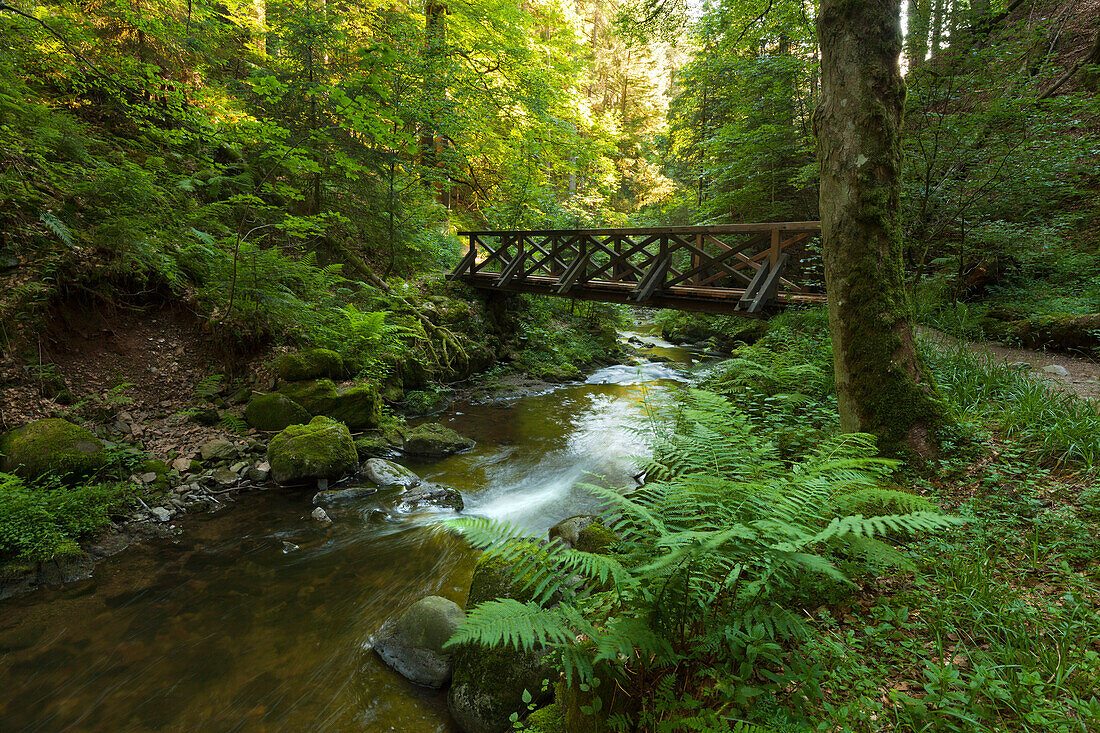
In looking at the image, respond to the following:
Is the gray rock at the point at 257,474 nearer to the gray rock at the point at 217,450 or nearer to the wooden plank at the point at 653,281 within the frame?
the gray rock at the point at 217,450

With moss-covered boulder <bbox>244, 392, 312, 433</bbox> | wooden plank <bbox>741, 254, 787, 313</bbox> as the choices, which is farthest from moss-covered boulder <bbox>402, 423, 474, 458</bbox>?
wooden plank <bbox>741, 254, 787, 313</bbox>

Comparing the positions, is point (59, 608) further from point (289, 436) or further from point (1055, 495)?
point (1055, 495)

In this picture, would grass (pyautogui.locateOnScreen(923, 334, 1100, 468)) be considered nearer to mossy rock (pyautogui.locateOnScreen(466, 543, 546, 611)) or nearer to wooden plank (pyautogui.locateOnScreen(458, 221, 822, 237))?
wooden plank (pyautogui.locateOnScreen(458, 221, 822, 237))

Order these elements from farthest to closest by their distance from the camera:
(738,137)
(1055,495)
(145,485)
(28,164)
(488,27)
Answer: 1. (488,27)
2. (738,137)
3. (28,164)
4. (145,485)
5. (1055,495)

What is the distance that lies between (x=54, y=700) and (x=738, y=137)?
13.2 meters

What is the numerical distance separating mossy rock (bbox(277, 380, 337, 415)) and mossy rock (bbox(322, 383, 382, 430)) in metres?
0.07

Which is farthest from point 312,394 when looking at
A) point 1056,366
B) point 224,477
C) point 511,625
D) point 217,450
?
point 1056,366

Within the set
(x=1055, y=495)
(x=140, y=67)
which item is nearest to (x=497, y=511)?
(x=1055, y=495)

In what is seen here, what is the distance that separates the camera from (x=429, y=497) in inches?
210

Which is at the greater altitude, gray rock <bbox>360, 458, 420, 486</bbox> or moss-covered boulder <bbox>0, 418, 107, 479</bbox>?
moss-covered boulder <bbox>0, 418, 107, 479</bbox>

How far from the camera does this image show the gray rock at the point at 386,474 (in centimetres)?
553

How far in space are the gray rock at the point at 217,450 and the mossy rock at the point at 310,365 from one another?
4.13ft

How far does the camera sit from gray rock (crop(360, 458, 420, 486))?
18.1 ft

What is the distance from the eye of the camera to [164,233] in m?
5.54
